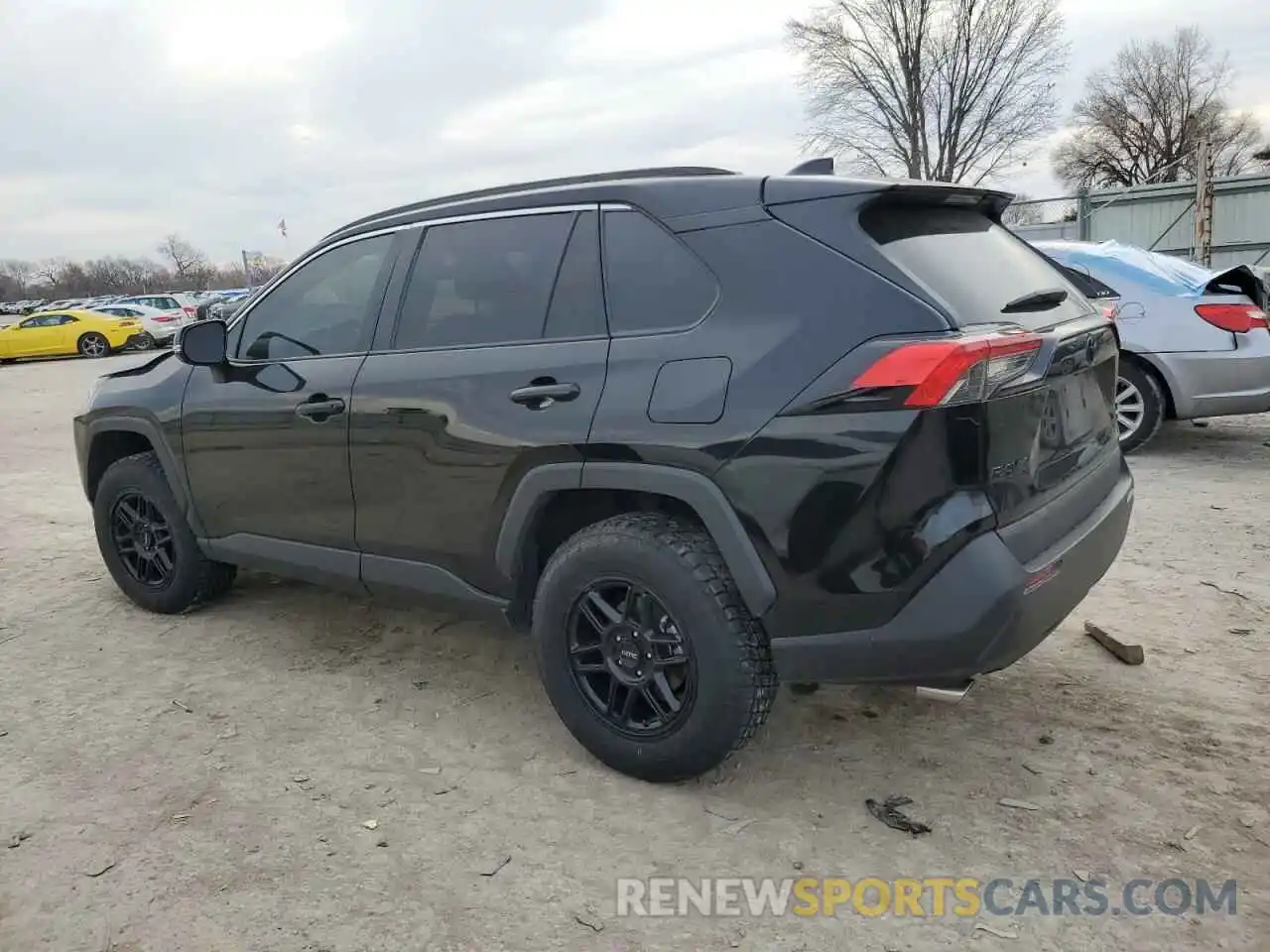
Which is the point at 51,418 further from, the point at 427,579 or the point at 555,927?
the point at 555,927

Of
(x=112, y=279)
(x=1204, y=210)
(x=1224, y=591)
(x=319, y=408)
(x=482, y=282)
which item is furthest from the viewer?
(x=112, y=279)

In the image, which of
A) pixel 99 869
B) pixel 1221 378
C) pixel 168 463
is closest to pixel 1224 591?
pixel 1221 378

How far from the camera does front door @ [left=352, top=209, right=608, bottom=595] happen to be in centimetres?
295

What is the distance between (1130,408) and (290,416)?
227 inches

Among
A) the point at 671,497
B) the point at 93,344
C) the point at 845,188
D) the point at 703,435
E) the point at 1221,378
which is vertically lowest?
the point at 1221,378

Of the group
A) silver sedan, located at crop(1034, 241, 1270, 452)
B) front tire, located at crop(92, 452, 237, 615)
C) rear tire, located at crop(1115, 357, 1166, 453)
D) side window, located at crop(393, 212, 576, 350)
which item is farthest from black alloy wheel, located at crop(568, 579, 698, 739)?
rear tire, located at crop(1115, 357, 1166, 453)

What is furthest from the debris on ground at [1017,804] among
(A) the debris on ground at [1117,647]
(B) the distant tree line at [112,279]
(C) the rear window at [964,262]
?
(B) the distant tree line at [112,279]

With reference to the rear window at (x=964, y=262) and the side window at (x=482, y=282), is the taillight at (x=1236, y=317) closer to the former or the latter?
the rear window at (x=964, y=262)

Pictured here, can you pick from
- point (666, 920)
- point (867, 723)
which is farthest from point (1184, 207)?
point (666, 920)

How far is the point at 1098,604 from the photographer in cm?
414

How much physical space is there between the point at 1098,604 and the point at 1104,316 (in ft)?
4.74

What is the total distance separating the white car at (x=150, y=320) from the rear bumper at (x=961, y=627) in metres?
27.2

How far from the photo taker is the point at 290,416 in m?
3.68

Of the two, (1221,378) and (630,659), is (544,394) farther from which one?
(1221,378)
